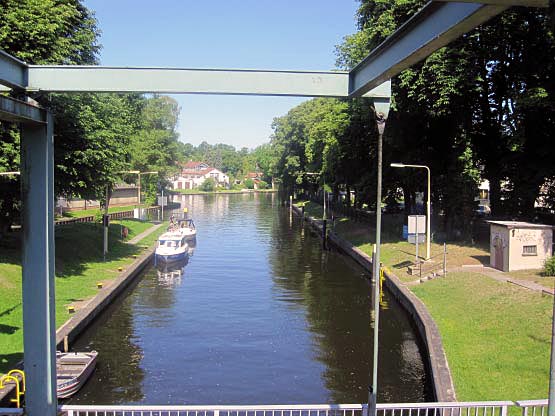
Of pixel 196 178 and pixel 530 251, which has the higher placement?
pixel 196 178

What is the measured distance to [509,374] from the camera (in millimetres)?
13438

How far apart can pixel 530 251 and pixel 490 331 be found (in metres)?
9.03

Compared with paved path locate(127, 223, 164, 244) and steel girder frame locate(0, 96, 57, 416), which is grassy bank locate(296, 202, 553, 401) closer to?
steel girder frame locate(0, 96, 57, 416)

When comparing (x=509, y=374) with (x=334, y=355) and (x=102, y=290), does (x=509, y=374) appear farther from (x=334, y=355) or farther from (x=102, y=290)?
(x=102, y=290)

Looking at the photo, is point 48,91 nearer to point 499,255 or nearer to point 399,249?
point 499,255

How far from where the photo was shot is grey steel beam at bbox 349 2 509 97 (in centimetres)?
584

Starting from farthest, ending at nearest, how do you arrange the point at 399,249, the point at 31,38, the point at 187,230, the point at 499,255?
the point at 187,230, the point at 399,249, the point at 499,255, the point at 31,38

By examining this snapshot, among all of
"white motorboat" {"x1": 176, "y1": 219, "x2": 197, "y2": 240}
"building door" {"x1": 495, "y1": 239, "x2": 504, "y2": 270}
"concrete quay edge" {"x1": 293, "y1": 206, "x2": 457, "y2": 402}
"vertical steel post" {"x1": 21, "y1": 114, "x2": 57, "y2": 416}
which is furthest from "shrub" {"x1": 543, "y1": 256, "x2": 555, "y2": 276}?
"white motorboat" {"x1": 176, "y1": 219, "x2": 197, "y2": 240}

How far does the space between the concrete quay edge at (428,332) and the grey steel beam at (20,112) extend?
32.4 ft

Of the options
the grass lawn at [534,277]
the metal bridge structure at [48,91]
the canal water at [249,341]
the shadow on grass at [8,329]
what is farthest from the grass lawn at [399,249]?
the metal bridge structure at [48,91]

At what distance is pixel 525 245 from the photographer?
80.5ft

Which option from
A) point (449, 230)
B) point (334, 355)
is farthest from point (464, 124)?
point (334, 355)

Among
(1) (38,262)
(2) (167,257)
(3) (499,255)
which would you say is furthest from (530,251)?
(1) (38,262)

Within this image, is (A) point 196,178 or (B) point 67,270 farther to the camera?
(A) point 196,178
